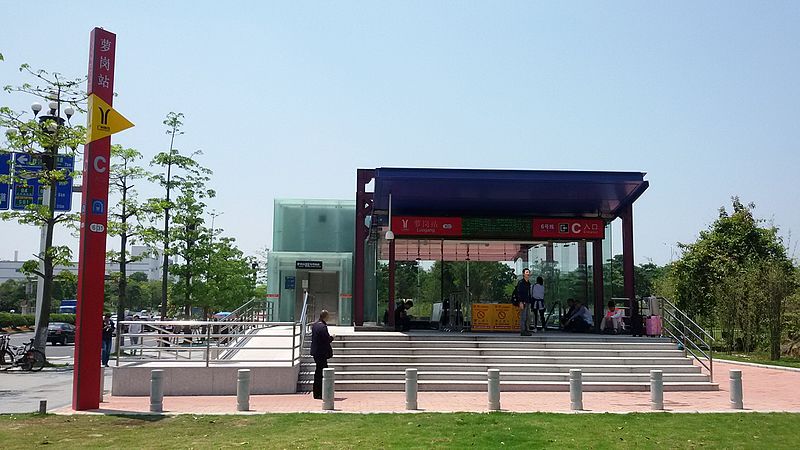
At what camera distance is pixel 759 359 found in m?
27.7

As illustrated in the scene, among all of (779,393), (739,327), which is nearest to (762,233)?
(739,327)

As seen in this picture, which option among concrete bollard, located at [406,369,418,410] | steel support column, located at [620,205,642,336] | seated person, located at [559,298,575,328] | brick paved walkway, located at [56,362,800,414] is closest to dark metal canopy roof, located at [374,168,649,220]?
steel support column, located at [620,205,642,336]

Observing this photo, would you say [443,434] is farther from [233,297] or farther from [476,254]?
[233,297]

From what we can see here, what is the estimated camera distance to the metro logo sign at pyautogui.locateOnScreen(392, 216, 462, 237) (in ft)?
78.4

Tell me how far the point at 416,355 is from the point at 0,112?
53.5 ft

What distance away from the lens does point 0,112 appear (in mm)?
24797

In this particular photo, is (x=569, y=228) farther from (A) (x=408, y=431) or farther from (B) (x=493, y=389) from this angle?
(A) (x=408, y=431)

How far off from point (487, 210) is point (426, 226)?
2.12 metres

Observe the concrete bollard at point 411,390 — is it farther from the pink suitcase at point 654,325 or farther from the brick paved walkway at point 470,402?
the pink suitcase at point 654,325

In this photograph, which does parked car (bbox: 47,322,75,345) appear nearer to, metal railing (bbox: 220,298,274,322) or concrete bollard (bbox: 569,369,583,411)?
metal railing (bbox: 220,298,274,322)

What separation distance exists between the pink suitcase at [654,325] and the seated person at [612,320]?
1.29 metres

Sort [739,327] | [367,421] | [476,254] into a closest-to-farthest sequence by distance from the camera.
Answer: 1. [367,421]
2. [476,254]
3. [739,327]

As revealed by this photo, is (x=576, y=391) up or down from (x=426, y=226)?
down

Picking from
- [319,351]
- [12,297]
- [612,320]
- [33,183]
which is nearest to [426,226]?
[612,320]
